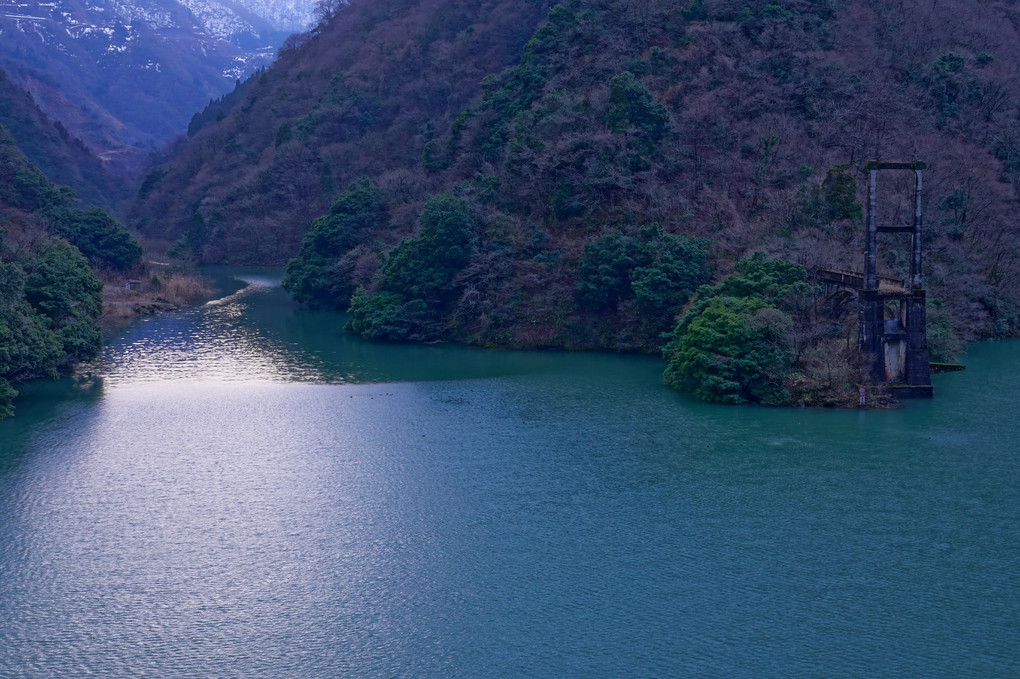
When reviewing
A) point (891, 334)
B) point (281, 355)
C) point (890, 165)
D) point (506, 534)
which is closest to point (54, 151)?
point (281, 355)

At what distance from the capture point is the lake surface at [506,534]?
1702cm

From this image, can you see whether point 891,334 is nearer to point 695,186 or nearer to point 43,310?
point 695,186

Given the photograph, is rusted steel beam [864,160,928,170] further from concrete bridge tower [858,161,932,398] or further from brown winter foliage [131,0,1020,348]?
brown winter foliage [131,0,1020,348]

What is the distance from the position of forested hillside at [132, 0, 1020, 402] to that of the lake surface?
20.5ft

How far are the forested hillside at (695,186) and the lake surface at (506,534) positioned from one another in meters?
6.24

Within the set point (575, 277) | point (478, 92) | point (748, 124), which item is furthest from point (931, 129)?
point (478, 92)

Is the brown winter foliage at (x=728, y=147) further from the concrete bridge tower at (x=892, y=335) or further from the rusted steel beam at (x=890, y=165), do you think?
the rusted steel beam at (x=890, y=165)

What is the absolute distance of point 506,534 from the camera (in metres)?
22.1

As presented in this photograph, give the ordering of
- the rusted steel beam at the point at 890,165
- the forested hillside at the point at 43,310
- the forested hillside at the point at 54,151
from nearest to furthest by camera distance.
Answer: the forested hillside at the point at 43,310, the rusted steel beam at the point at 890,165, the forested hillside at the point at 54,151

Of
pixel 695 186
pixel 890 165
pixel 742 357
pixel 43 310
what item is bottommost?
pixel 742 357

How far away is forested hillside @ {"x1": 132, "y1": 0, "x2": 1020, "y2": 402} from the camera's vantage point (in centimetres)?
4191

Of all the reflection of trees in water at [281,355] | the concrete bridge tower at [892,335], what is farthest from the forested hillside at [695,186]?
the reflection of trees in water at [281,355]

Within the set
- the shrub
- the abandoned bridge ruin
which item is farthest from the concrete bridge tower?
the shrub

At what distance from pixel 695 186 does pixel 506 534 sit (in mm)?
29775
